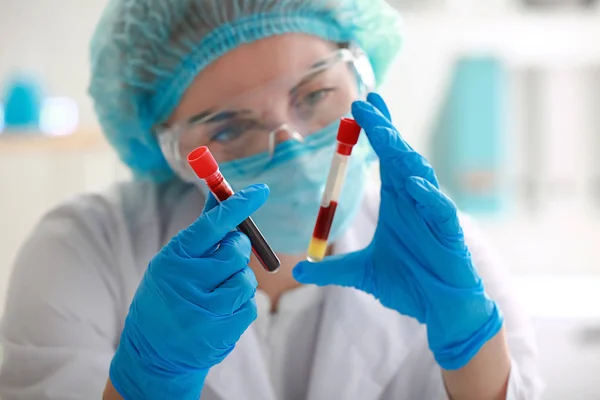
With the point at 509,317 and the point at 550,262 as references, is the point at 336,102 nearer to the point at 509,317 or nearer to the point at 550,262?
the point at 509,317

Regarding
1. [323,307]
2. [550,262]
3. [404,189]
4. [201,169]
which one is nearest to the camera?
[201,169]

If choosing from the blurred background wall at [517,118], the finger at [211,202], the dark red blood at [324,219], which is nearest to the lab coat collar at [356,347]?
the dark red blood at [324,219]

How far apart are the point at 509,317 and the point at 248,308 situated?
1.63 feet

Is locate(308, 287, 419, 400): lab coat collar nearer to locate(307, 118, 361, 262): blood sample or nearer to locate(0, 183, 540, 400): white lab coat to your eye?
locate(0, 183, 540, 400): white lab coat

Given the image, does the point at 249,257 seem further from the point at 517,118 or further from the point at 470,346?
the point at 517,118

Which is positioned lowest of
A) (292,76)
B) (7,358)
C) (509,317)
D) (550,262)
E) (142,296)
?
(550,262)

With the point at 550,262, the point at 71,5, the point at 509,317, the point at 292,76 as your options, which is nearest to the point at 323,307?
the point at 509,317

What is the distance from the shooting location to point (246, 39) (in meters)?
0.96

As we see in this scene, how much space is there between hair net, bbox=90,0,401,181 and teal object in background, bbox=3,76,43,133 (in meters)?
0.96

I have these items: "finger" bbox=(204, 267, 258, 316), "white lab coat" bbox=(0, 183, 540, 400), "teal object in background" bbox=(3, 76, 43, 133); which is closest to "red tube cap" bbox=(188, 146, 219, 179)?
"finger" bbox=(204, 267, 258, 316)

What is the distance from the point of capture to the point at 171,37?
1.01m

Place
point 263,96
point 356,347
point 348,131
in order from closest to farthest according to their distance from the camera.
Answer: point 348,131 → point 263,96 → point 356,347

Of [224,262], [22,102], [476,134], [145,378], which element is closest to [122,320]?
[145,378]

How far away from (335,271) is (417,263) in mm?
122
